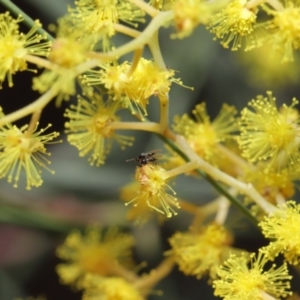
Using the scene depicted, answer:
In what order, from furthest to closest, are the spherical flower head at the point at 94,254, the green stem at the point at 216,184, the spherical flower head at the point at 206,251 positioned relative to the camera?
the spherical flower head at the point at 94,254, the spherical flower head at the point at 206,251, the green stem at the point at 216,184

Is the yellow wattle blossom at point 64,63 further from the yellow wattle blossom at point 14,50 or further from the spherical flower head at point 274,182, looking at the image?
the spherical flower head at point 274,182

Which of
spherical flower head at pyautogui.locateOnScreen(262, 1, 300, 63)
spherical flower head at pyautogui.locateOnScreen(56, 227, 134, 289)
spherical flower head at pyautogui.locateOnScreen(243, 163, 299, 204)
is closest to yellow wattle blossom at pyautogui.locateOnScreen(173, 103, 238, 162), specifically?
spherical flower head at pyautogui.locateOnScreen(243, 163, 299, 204)

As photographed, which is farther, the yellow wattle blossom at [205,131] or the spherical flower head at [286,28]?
the yellow wattle blossom at [205,131]

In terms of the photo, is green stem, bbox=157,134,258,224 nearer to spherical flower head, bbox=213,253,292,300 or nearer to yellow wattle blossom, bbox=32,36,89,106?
spherical flower head, bbox=213,253,292,300

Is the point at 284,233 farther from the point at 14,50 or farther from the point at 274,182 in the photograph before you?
the point at 14,50

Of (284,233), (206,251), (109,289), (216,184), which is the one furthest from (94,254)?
(284,233)

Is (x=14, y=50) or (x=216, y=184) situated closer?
(x=14, y=50)

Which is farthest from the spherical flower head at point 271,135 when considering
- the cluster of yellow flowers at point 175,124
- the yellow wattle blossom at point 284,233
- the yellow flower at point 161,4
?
the yellow flower at point 161,4

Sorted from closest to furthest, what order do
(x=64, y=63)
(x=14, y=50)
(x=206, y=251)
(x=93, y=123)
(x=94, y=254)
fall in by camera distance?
1. (x=64, y=63)
2. (x=14, y=50)
3. (x=93, y=123)
4. (x=206, y=251)
5. (x=94, y=254)
